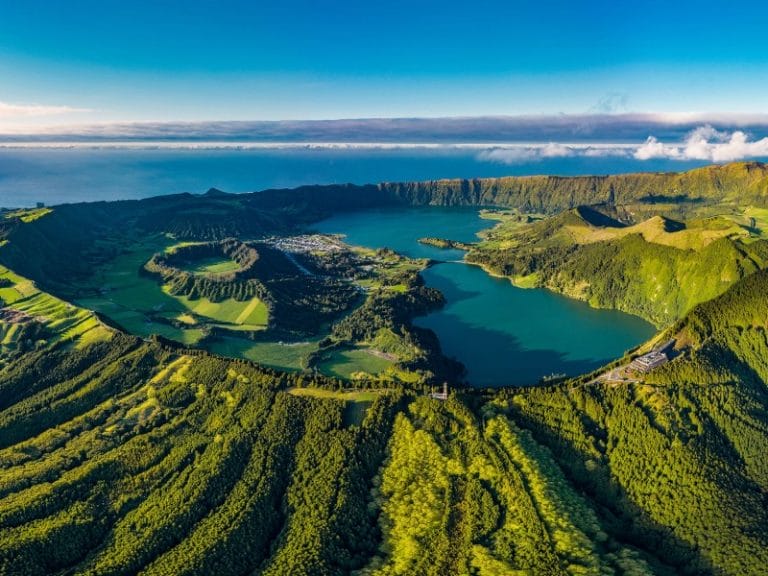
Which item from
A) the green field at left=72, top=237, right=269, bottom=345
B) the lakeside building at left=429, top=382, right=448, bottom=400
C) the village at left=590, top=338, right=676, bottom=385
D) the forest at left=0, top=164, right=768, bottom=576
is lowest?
the green field at left=72, top=237, right=269, bottom=345

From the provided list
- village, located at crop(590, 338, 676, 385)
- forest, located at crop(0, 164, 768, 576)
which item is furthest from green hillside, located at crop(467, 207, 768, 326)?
village, located at crop(590, 338, 676, 385)

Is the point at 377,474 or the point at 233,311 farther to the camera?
the point at 233,311

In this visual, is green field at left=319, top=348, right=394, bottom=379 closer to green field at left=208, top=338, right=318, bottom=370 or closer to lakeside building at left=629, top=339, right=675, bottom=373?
green field at left=208, top=338, right=318, bottom=370

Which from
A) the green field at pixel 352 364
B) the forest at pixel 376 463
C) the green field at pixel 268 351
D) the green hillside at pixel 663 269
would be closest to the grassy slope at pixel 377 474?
the forest at pixel 376 463

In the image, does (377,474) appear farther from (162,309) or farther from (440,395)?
(162,309)

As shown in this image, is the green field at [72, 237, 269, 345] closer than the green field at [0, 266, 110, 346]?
No

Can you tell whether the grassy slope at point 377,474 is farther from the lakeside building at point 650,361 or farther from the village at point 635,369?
the lakeside building at point 650,361

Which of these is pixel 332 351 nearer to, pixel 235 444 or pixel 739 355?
pixel 235 444

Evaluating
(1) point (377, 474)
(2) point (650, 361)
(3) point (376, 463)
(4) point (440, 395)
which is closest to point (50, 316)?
(3) point (376, 463)

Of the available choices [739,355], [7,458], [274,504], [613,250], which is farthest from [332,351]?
[613,250]
